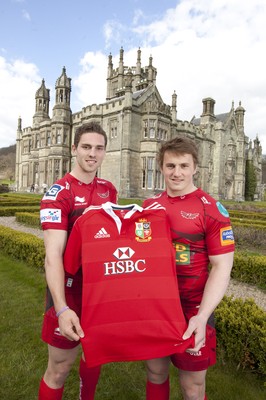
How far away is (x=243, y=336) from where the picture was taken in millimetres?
3602

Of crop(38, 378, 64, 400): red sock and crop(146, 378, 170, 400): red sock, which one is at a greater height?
crop(146, 378, 170, 400): red sock

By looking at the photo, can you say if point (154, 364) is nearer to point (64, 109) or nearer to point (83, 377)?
point (83, 377)

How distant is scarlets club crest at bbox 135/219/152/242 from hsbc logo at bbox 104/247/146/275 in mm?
106

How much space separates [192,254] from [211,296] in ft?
1.08

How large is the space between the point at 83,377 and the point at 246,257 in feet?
19.4

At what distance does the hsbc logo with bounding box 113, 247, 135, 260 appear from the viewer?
1891 millimetres

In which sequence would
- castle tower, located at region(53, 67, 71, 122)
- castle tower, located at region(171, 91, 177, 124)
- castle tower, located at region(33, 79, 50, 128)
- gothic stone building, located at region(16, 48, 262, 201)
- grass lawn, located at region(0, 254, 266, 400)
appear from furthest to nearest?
1. castle tower, located at region(33, 79, 50, 128)
2. castle tower, located at region(53, 67, 71, 122)
3. castle tower, located at region(171, 91, 177, 124)
4. gothic stone building, located at region(16, 48, 262, 201)
5. grass lawn, located at region(0, 254, 266, 400)

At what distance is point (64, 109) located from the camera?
108 ft

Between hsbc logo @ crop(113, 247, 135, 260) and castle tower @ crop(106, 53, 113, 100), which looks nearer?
hsbc logo @ crop(113, 247, 135, 260)

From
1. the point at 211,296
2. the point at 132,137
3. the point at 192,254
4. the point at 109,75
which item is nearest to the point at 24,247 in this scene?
the point at 192,254

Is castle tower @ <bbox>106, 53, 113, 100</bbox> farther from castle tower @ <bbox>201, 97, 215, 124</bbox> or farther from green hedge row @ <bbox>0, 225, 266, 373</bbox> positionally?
green hedge row @ <bbox>0, 225, 266, 373</bbox>

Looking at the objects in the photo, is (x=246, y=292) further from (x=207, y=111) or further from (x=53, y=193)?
(x=207, y=111)

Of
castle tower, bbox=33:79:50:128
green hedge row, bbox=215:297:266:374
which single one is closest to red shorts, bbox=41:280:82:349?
green hedge row, bbox=215:297:266:374

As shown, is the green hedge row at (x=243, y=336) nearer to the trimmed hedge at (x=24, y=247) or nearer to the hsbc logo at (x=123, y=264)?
the hsbc logo at (x=123, y=264)
